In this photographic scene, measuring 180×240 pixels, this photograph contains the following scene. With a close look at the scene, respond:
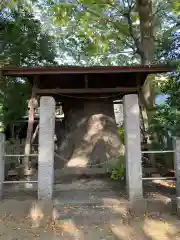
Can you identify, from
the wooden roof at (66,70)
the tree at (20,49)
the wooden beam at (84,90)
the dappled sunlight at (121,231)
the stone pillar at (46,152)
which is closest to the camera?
the dappled sunlight at (121,231)

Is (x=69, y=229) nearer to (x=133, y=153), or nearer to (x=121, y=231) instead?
(x=121, y=231)

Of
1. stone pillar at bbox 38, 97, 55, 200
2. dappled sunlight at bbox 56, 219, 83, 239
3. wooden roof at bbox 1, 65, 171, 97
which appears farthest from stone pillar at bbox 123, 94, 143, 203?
wooden roof at bbox 1, 65, 171, 97

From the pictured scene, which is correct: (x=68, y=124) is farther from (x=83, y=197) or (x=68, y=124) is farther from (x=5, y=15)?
(x=5, y=15)

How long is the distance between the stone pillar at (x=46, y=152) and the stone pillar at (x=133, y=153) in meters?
1.75

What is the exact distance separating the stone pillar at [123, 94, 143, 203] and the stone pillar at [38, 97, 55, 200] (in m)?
1.75

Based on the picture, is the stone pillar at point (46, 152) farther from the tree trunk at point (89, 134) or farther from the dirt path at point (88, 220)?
the tree trunk at point (89, 134)

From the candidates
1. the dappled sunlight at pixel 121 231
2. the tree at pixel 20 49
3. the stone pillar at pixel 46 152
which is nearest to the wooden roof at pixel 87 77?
the stone pillar at pixel 46 152

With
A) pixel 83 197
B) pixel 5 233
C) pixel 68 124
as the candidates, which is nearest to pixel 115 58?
pixel 68 124

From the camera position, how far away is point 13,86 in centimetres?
1461

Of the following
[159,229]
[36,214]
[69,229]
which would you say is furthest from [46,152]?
[159,229]

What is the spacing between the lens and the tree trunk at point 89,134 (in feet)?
32.5

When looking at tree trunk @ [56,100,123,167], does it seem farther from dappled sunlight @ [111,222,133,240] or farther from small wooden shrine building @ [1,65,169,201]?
dappled sunlight @ [111,222,133,240]

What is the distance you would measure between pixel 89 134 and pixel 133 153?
404 centimetres

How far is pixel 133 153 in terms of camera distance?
650 cm
